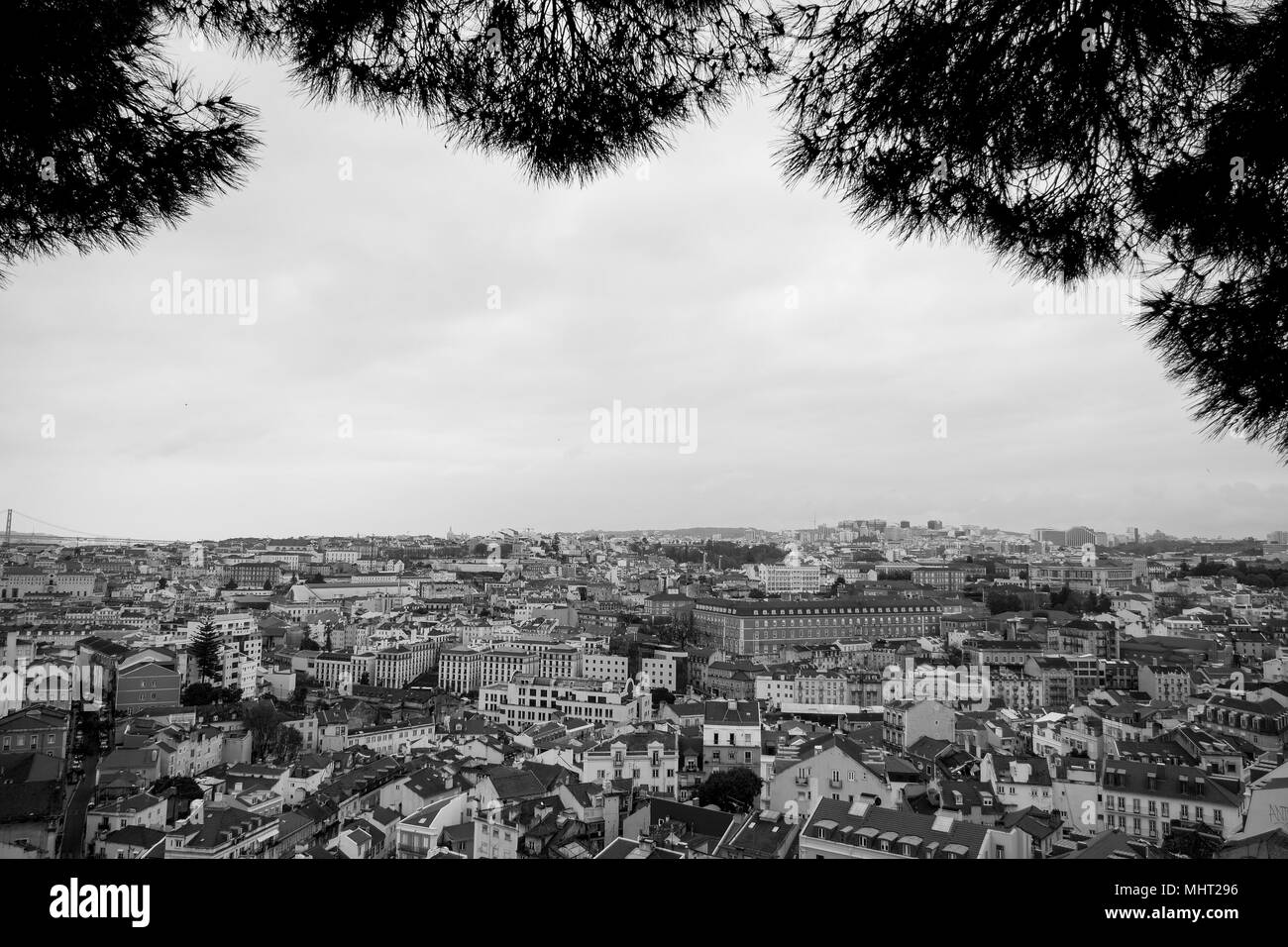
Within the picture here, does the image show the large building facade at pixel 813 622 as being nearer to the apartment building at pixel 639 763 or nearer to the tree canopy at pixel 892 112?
the apartment building at pixel 639 763

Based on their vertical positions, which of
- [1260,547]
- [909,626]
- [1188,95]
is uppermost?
[1188,95]

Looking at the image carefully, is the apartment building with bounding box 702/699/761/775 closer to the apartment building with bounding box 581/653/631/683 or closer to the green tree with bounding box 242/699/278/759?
the green tree with bounding box 242/699/278/759

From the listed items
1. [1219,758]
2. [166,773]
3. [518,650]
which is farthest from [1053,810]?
[518,650]

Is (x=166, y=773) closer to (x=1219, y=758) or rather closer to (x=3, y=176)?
(x=3, y=176)
